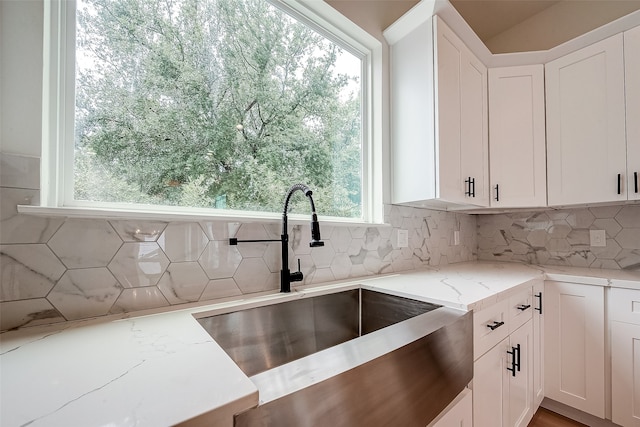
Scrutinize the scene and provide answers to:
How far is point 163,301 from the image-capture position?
2.90ft

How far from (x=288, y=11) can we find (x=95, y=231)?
4.24ft

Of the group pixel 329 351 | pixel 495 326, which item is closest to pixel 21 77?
pixel 329 351

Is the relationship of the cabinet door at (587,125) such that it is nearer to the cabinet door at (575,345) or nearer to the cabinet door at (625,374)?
the cabinet door at (575,345)

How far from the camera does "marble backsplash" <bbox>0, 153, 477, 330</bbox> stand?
2.26 ft

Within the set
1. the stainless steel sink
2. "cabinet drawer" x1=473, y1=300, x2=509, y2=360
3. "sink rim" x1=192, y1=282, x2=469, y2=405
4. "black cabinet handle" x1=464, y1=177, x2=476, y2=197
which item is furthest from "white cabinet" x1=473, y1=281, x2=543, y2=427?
"black cabinet handle" x1=464, y1=177, x2=476, y2=197

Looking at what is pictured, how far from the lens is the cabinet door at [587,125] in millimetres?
1560

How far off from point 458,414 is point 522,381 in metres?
0.72

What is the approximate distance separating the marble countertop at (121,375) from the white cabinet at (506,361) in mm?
881

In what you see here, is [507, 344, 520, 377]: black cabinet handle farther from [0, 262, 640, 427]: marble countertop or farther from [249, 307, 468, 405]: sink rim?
[0, 262, 640, 427]: marble countertop

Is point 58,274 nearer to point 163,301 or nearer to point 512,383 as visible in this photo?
point 163,301

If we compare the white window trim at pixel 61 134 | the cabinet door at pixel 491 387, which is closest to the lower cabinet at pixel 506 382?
the cabinet door at pixel 491 387

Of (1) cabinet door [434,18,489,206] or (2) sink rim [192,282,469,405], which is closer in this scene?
(2) sink rim [192,282,469,405]

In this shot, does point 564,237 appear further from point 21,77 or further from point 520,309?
point 21,77

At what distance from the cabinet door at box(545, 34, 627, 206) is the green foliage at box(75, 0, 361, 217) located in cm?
142
